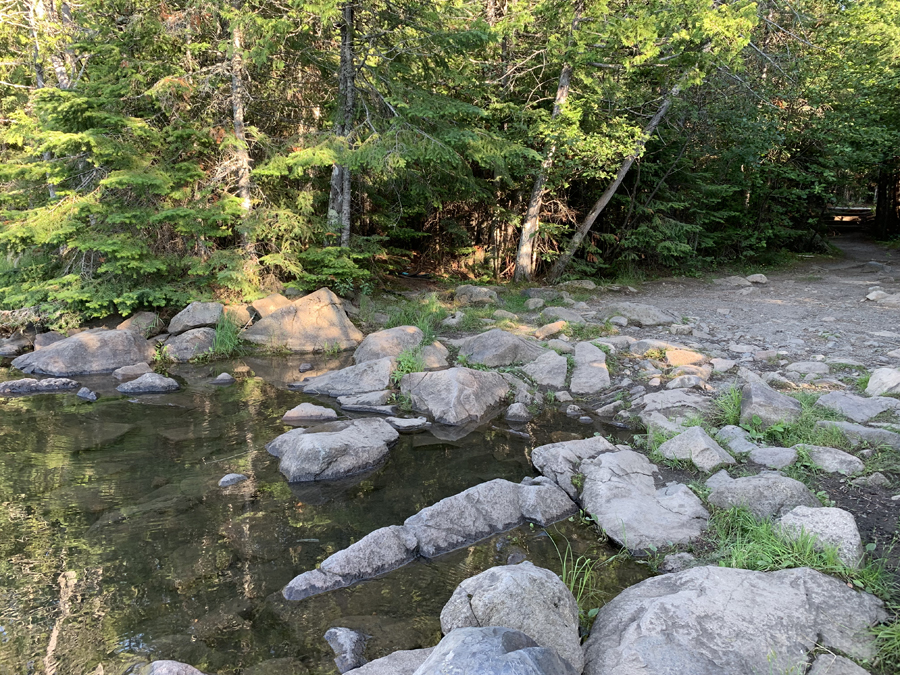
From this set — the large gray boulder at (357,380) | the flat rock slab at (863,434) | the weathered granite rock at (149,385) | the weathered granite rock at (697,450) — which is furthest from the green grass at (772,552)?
the weathered granite rock at (149,385)

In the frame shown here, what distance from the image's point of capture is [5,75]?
16266 mm

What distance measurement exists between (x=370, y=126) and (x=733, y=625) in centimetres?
1140

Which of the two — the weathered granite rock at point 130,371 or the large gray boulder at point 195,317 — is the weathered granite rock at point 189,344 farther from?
the weathered granite rock at point 130,371

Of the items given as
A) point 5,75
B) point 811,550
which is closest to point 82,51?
point 5,75

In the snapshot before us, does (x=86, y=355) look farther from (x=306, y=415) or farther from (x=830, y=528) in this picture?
(x=830, y=528)

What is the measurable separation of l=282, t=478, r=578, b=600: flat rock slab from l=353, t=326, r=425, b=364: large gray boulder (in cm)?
434

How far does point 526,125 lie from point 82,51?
31.7 feet

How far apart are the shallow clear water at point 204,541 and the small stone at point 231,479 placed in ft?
0.31

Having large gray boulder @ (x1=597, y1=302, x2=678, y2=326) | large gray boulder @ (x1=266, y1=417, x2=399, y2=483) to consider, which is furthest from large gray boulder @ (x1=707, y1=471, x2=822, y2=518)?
large gray boulder @ (x1=597, y1=302, x2=678, y2=326)

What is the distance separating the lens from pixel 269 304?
12242 millimetres

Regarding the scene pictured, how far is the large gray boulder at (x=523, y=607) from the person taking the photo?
11.6ft

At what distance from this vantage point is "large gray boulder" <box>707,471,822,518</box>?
500cm

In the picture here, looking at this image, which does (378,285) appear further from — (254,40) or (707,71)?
(707,71)

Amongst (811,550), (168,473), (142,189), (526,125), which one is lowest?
(168,473)
